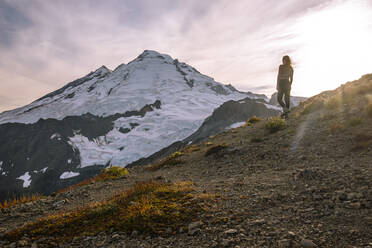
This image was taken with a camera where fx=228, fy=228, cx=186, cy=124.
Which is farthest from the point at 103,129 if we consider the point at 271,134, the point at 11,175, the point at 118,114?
the point at 271,134

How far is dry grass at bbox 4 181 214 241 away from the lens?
4438 millimetres

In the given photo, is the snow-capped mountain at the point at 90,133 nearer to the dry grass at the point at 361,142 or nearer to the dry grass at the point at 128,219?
the dry grass at the point at 128,219

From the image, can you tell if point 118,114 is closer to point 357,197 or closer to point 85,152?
point 85,152

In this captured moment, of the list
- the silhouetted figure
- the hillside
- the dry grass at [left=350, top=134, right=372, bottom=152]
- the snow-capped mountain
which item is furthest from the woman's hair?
the snow-capped mountain

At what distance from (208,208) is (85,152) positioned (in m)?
131

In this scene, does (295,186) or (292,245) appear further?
(295,186)

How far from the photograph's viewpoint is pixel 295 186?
5336mm

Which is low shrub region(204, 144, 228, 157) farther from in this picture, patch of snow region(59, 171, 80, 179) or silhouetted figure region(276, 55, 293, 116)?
patch of snow region(59, 171, 80, 179)

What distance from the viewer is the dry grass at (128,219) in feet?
14.6

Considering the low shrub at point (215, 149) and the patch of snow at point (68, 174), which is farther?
the patch of snow at point (68, 174)

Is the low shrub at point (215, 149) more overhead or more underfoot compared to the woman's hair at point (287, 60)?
more underfoot

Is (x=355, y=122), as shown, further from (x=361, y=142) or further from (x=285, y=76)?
(x=285, y=76)

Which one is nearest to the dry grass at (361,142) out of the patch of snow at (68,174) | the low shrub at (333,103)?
the low shrub at (333,103)

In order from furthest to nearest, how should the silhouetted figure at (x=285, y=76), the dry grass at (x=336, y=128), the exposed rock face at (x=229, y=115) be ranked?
the exposed rock face at (x=229, y=115)
the silhouetted figure at (x=285, y=76)
the dry grass at (x=336, y=128)
